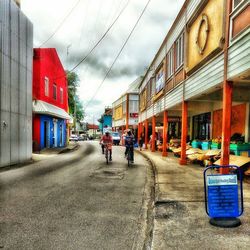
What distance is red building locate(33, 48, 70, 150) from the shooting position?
76.5ft

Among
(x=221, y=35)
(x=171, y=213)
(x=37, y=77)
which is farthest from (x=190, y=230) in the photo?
(x=37, y=77)

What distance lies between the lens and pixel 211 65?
33.6 feet

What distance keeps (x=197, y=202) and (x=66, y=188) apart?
378 cm

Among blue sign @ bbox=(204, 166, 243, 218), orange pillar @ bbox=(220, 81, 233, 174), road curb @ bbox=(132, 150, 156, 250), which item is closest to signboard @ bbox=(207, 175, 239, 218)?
blue sign @ bbox=(204, 166, 243, 218)

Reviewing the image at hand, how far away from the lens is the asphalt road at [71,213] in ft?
14.3

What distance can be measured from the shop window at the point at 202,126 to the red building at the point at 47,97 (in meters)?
12.0

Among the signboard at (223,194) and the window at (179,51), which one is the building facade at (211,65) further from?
the signboard at (223,194)

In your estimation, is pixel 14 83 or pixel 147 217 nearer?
pixel 147 217

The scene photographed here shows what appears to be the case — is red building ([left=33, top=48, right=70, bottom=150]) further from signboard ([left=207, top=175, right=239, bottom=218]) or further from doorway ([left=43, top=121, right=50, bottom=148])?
signboard ([left=207, top=175, right=239, bottom=218])

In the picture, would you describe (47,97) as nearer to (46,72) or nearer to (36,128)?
(46,72)

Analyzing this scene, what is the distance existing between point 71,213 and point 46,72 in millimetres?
21364

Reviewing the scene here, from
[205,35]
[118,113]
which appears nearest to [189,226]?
[205,35]

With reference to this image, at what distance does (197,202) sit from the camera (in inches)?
263

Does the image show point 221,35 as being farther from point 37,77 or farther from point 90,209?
point 37,77
